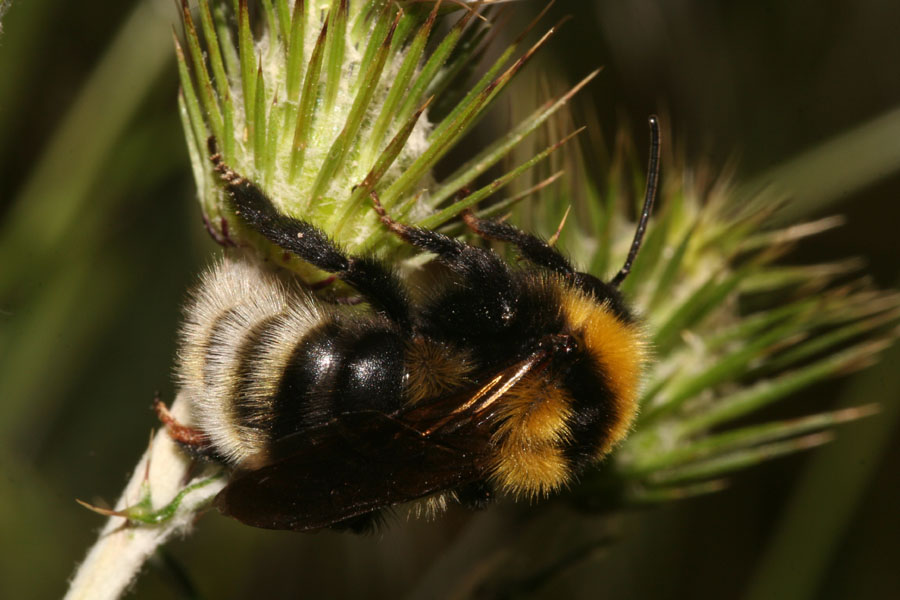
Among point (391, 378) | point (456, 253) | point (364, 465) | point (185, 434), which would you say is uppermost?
point (456, 253)

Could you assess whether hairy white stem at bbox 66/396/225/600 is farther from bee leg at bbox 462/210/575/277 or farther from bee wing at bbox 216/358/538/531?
bee leg at bbox 462/210/575/277

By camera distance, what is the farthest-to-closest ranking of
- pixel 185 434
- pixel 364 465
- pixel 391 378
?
pixel 185 434, pixel 391 378, pixel 364 465

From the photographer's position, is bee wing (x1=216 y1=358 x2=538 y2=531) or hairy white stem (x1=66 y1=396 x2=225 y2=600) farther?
hairy white stem (x1=66 y1=396 x2=225 y2=600)

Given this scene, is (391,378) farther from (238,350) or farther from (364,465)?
(238,350)

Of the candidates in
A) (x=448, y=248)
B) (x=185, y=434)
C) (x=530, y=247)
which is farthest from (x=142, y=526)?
(x=530, y=247)

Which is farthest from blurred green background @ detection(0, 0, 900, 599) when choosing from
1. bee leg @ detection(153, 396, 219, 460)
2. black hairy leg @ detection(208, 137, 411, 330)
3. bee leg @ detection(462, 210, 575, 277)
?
bee leg @ detection(462, 210, 575, 277)

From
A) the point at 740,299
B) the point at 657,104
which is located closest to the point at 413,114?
the point at 740,299

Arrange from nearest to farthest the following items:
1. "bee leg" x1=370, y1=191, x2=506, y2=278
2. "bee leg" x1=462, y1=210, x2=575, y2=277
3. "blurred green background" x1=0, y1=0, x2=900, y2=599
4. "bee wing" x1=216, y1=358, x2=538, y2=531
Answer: "bee wing" x1=216, y1=358, x2=538, y2=531, "bee leg" x1=370, y1=191, x2=506, y2=278, "bee leg" x1=462, y1=210, x2=575, y2=277, "blurred green background" x1=0, y1=0, x2=900, y2=599

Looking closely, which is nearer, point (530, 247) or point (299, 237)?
point (299, 237)

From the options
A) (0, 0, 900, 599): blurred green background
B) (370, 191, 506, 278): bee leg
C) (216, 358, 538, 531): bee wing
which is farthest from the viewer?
(0, 0, 900, 599): blurred green background
